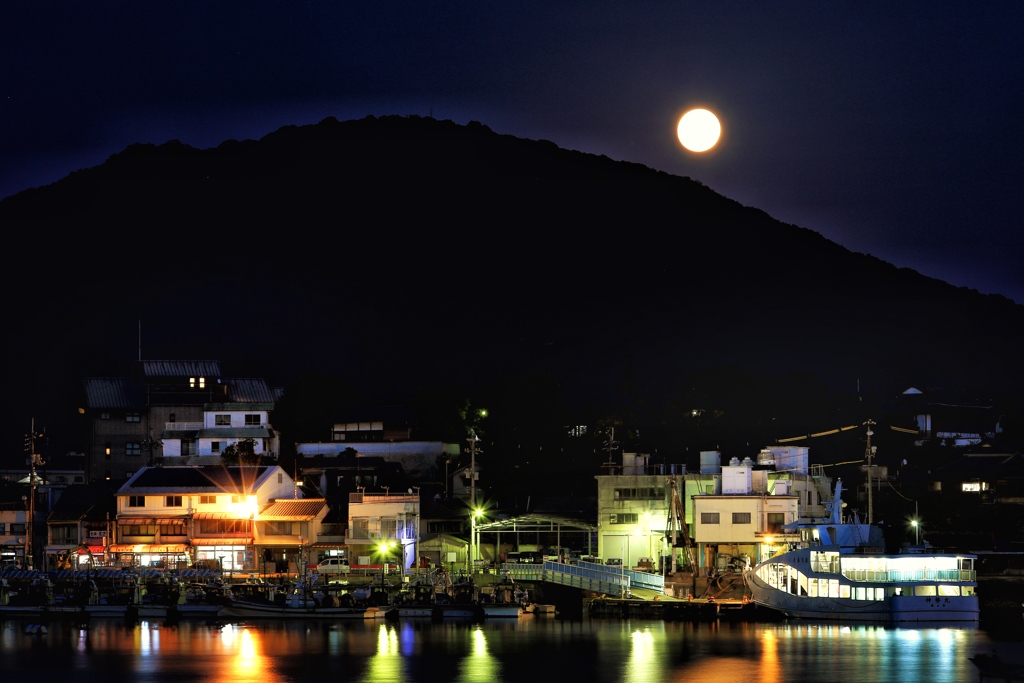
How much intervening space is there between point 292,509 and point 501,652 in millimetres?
26724

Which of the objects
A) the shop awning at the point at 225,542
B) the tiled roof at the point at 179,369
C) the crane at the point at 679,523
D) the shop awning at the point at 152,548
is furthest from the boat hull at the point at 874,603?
the tiled roof at the point at 179,369

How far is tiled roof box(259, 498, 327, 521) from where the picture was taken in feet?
239

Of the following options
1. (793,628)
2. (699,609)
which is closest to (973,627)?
(793,628)

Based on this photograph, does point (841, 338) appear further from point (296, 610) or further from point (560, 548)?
point (296, 610)

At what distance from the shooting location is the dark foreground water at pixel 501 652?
145 ft

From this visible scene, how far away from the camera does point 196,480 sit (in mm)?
74812

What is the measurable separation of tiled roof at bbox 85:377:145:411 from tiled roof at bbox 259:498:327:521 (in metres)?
28.1

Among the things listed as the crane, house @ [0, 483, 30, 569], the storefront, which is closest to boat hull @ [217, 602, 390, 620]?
the storefront

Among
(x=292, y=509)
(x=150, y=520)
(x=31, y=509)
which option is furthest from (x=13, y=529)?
(x=292, y=509)

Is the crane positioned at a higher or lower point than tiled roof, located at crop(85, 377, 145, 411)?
lower

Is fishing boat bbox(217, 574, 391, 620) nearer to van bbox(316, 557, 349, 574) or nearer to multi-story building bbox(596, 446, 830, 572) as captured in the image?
van bbox(316, 557, 349, 574)

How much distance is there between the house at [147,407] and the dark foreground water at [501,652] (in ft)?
122

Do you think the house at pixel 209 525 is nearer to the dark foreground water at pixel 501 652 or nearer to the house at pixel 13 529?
the house at pixel 13 529

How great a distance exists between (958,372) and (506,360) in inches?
2405
